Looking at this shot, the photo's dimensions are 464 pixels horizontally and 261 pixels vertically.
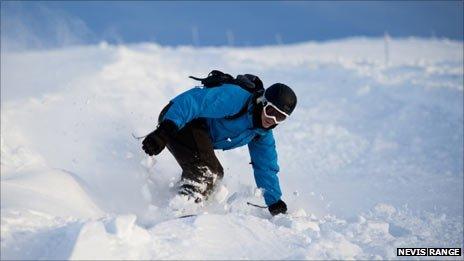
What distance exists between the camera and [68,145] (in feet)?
25.1

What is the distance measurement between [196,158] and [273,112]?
0.82 meters

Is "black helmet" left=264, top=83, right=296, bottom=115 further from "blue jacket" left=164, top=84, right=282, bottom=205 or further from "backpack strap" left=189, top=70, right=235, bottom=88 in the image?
"backpack strap" left=189, top=70, right=235, bottom=88

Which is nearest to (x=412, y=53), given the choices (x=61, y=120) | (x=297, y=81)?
(x=297, y=81)

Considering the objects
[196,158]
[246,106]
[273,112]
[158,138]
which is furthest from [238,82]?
[158,138]

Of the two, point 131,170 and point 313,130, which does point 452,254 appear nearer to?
point 131,170

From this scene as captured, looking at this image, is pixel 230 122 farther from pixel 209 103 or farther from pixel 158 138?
pixel 158 138

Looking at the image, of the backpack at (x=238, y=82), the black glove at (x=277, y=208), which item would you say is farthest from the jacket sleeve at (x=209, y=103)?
the black glove at (x=277, y=208)

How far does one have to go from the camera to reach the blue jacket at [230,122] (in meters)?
4.59

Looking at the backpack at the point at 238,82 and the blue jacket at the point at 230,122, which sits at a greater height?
the backpack at the point at 238,82

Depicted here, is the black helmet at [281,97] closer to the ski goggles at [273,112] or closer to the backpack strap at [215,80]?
the ski goggles at [273,112]

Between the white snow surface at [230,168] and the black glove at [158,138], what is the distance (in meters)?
0.49

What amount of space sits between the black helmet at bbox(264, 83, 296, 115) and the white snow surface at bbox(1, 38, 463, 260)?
0.94 m

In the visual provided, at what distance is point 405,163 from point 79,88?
7076 millimetres

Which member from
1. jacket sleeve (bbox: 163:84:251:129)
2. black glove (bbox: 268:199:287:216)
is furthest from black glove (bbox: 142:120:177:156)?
black glove (bbox: 268:199:287:216)
